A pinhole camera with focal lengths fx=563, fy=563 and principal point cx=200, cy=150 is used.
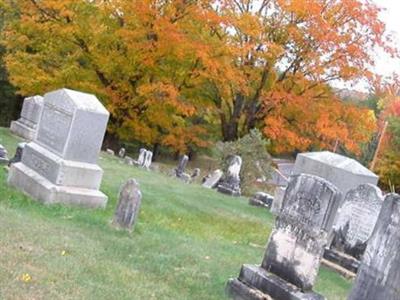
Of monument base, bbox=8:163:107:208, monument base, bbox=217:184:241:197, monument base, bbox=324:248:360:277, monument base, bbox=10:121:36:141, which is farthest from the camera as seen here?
monument base, bbox=10:121:36:141

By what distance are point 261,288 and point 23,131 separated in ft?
45.5

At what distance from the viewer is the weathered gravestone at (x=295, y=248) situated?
6195 millimetres

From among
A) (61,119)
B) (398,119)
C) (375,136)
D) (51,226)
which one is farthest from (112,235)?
(375,136)

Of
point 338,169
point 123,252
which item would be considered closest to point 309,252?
point 123,252

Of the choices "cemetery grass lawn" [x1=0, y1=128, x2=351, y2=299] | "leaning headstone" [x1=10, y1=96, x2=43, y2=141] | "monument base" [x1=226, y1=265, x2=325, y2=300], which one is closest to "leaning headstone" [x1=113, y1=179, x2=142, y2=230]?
"cemetery grass lawn" [x1=0, y1=128, x2=351, y2=299]

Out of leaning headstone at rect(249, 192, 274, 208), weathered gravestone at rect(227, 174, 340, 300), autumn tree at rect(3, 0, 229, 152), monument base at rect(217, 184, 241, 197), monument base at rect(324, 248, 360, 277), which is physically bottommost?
monument base at rect(217, 184, 241, 197)

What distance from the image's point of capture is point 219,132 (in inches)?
1202

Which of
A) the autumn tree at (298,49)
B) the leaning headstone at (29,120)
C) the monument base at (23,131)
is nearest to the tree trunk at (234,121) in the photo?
the autumn tree at (298,49)

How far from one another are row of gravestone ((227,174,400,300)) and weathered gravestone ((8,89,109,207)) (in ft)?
13.2

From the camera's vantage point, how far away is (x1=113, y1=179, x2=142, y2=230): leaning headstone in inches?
325

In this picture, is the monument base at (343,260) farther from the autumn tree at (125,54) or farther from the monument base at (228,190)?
the autumn tree at (125,54)

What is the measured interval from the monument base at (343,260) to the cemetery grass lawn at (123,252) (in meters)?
0.43

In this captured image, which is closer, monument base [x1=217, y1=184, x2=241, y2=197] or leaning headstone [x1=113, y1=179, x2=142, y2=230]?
leaning headstone [x1=113, y1=179, x2=142, y2=230]

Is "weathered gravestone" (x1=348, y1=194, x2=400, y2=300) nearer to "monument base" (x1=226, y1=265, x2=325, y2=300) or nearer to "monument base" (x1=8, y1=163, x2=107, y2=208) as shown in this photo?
"monument base" (x1=226, y1=265, x2=325, y2=300)
